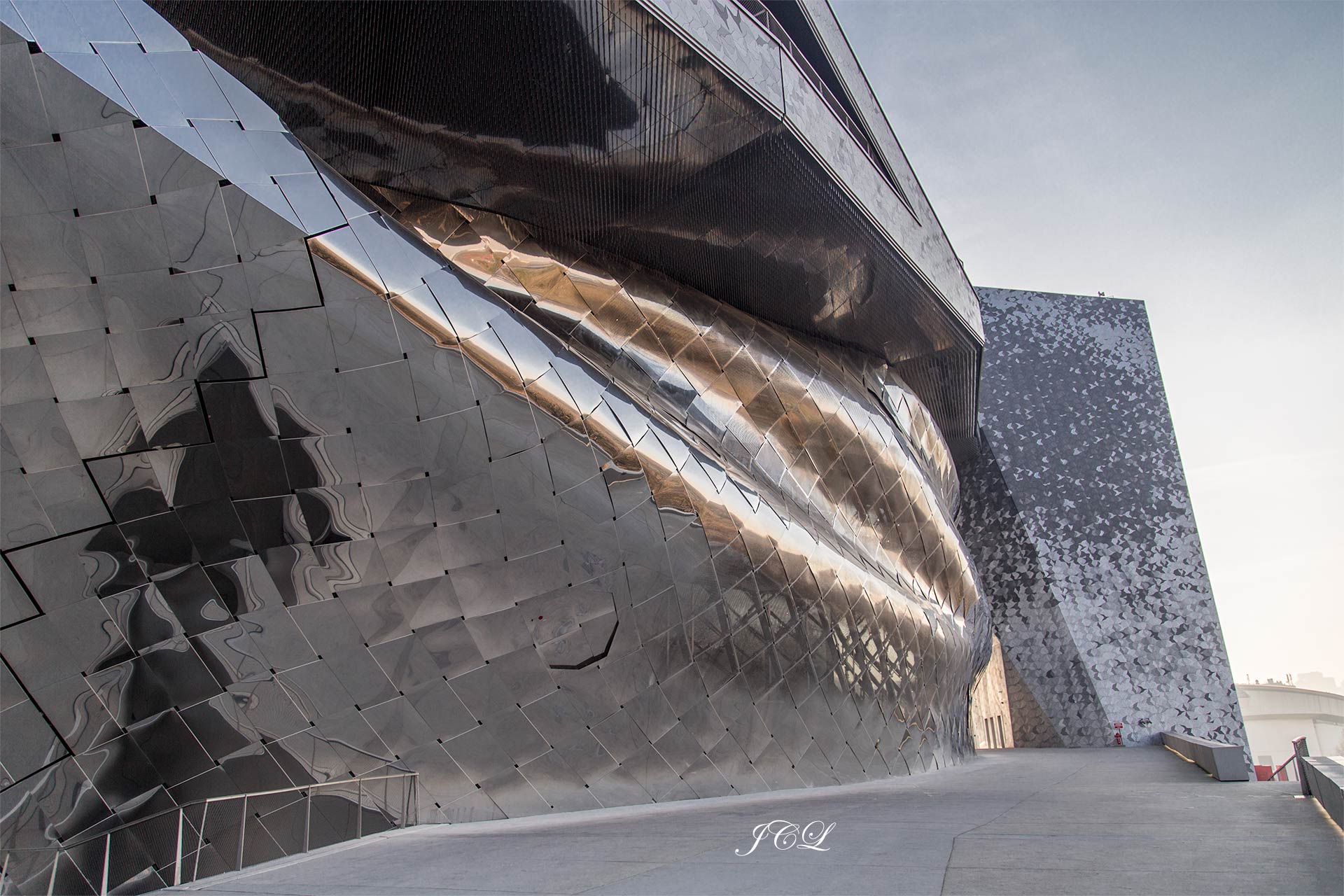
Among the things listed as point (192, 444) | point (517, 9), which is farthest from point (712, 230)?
point (192, 444)

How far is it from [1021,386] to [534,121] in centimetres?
2452

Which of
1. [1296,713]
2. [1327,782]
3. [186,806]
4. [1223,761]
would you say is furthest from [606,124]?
[1296,713]

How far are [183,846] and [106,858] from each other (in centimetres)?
78

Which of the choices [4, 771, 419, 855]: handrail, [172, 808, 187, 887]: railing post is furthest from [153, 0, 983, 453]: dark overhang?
[172, 808, 187, 887]: railing post

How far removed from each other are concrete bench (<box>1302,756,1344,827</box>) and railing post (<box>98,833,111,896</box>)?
25.8 feet

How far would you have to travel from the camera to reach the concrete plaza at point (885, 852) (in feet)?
12.9

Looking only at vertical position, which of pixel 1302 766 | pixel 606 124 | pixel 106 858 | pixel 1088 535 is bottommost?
pixel 106 858

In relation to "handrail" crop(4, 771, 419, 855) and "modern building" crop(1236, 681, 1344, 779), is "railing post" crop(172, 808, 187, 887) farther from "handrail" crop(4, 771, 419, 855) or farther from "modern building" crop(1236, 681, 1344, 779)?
"modern building" crop(1236, 681, 1344, 779)

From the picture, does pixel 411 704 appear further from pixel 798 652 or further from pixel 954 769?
pixel 954 769

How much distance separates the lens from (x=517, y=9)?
7801mm

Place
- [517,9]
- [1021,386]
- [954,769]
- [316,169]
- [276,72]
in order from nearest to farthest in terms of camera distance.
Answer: [316,169] < [517,9] < [276,72] < [954,769] < [1021,386]

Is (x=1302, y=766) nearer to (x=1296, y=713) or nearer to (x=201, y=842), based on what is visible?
(x=201, y=842)

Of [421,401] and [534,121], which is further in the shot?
[534,121]

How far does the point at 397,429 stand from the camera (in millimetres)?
7582
